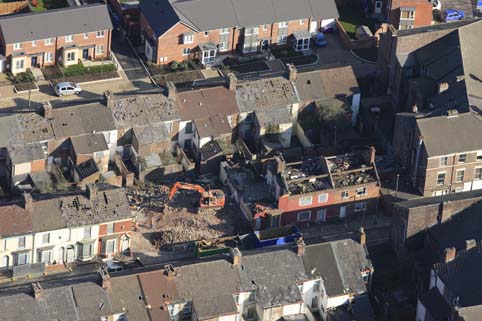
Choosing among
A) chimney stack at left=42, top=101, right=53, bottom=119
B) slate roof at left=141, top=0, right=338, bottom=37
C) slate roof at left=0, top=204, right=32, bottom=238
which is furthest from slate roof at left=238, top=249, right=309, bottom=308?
slate roof at left=141, top=0, right=338, bottom=37

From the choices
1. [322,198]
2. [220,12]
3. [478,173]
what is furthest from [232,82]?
[478,173]

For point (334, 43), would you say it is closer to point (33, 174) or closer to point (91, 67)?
point (91, 67)

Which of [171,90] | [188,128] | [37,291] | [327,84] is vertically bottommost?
[37,291]

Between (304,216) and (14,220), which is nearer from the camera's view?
(14,220)

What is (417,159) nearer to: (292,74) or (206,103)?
(292,74)

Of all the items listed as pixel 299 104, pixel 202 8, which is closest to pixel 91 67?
pixel 202 8

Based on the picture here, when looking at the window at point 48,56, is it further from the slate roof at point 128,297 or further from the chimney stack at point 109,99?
the slate roof at point 128,297
